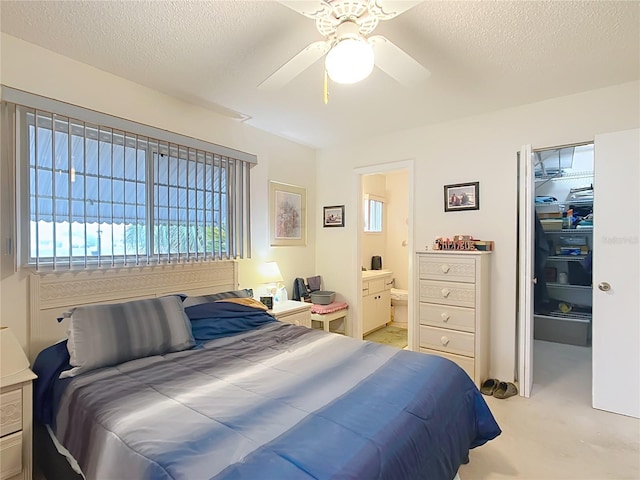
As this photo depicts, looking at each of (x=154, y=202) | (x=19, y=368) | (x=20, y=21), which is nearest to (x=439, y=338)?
(x=154, y=202)

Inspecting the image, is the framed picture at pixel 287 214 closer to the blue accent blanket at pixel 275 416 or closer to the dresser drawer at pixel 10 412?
the blue accent blanket at pixel 275 416

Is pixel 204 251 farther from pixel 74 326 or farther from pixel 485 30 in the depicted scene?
pixel 485 30

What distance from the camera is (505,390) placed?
275cm

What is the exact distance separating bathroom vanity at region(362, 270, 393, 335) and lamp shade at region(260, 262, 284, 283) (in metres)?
1.21

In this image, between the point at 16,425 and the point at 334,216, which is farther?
the point at 334,216

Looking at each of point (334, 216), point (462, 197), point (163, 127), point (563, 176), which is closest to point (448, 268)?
point (462, 197)

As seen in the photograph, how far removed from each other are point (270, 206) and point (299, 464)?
285 cm

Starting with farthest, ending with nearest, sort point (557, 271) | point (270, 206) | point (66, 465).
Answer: point (557, 271) < point (270, 206) < point (66, 465)

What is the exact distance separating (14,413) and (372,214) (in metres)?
4.53

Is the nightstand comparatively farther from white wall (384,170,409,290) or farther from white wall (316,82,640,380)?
white wall (384,170,409,290)

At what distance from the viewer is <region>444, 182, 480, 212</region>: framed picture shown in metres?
3.13

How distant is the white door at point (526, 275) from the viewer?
2682 millimetres

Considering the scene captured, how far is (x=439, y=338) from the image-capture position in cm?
304

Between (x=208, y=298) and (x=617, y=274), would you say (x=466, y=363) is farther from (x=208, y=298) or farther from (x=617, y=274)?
(x=208, y=298)
